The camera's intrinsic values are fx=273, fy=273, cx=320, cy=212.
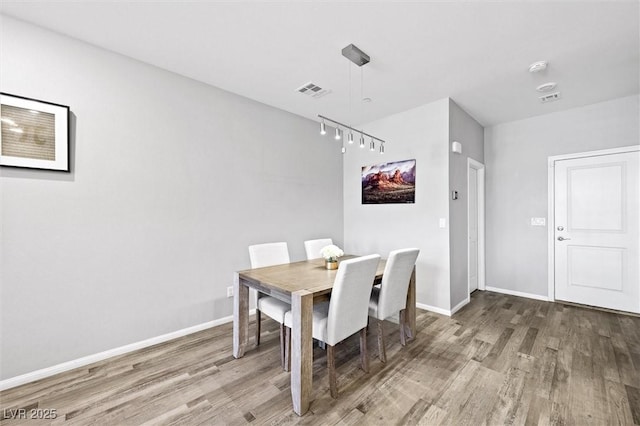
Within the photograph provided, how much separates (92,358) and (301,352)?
189 centimetres

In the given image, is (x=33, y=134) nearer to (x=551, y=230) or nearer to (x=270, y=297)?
(x=270, y=297)

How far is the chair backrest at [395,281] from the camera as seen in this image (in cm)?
223

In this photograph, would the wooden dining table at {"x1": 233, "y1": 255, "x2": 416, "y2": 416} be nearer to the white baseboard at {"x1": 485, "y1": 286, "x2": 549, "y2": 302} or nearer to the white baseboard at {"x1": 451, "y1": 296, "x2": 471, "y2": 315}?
the white baseboard at {"x1": 451, "y1": 296, "x2": 471, "y2": 315}

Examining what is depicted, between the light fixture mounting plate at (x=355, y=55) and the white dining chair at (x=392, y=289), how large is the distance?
1.74 metres

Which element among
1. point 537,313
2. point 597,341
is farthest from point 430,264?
point 597,341

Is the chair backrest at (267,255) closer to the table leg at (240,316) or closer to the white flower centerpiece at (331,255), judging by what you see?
the table leg at (240,316)

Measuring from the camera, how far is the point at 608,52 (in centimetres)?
239

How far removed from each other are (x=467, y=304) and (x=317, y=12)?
3805mm

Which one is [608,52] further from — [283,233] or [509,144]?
[283,233]

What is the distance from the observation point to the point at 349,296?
187cm

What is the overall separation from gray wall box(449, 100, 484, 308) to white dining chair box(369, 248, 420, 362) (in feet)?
4.19

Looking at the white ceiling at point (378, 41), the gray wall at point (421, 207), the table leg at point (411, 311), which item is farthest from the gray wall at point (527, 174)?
the table leg at point (411, 311)

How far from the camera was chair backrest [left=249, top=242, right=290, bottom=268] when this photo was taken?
2.72 m

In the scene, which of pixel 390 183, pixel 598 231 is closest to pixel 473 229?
pixel 598 231
